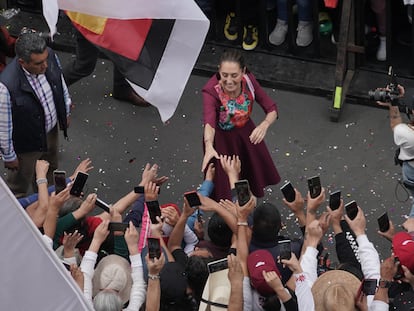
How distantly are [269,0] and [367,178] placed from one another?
6.42 feet

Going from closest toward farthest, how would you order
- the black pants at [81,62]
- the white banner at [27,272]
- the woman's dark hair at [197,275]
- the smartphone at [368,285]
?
1. the white banner at [27,272]
2. the smartphone at [368,285]
3. the woman's dark hair at [197,275]
4. the black pants at [81,62]

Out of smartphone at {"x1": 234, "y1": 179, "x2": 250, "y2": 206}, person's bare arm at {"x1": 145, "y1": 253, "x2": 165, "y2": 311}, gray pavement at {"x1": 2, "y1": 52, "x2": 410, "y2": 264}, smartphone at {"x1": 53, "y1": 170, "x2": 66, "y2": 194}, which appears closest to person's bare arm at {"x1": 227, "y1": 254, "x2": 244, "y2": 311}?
person's bare arm at {"x1": 145, "y1": 253, "x2": 165, "y2": 311}

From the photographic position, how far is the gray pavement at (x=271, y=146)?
737 centimetres

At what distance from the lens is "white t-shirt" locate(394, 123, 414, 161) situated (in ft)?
20.2

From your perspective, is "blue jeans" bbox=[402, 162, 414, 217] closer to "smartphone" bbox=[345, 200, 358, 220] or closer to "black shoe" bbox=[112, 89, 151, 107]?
"smartphone" bbox=[345, 200, 358, 220]

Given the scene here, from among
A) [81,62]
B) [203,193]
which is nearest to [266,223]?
[203,193]

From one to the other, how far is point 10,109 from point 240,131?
4.96 feet

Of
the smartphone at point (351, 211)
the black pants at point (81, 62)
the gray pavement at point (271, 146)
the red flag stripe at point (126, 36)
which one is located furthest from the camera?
the black pants at point (81, 62)

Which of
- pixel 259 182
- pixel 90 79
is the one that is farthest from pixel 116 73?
pixel 259 182

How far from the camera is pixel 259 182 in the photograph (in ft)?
22.6

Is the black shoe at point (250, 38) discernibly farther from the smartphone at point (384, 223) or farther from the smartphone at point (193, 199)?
the smartphone at point (384, 223)

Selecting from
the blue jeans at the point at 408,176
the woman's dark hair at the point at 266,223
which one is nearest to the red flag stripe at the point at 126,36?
the woman's dark hair at the point at 266,223

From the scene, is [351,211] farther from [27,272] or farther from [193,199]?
[27,272]

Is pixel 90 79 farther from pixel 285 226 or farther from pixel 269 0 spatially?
pixel 285 226
